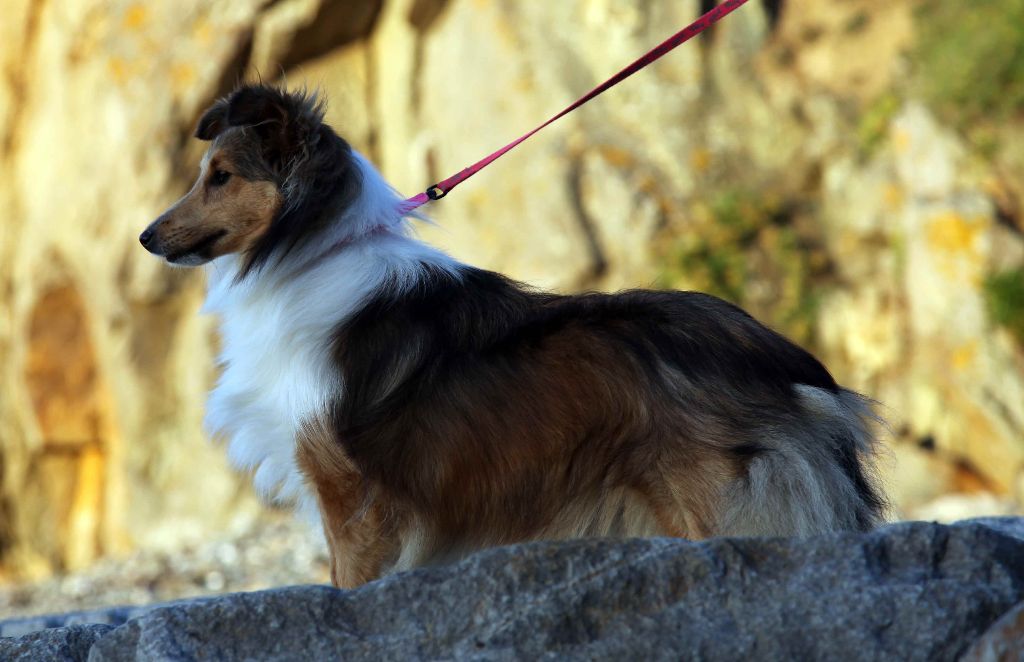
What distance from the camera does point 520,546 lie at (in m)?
2.67

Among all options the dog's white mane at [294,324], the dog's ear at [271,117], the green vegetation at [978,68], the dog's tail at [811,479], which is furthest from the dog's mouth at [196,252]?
the green vegetation at [978,68]

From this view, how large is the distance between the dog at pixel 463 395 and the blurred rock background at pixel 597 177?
7.24 meters

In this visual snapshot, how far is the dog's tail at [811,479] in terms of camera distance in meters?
3.25

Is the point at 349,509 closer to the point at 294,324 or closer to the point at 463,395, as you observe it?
the point at 463,395

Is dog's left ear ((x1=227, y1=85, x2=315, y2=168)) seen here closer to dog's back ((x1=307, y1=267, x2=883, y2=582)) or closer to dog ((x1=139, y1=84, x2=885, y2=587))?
dog ((x1=139, y1=84, x2=885, y2=587))

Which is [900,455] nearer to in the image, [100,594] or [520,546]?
[100,594]

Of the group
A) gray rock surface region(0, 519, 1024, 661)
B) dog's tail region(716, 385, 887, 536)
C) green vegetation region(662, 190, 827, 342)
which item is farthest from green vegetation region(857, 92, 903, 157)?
gray rock surface region(0, 519, 1024, 661)

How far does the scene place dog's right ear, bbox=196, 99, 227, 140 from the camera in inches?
156

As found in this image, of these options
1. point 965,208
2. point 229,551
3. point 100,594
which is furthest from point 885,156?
point 100,594

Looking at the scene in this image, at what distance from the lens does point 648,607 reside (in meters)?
2.54

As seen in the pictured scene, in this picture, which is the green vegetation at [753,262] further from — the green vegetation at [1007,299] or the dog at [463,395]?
the dog at [463,395]

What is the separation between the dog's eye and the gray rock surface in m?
1.63

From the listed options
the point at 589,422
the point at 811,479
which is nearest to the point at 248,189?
the point at 589,422

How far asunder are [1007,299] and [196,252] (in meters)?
8.08
